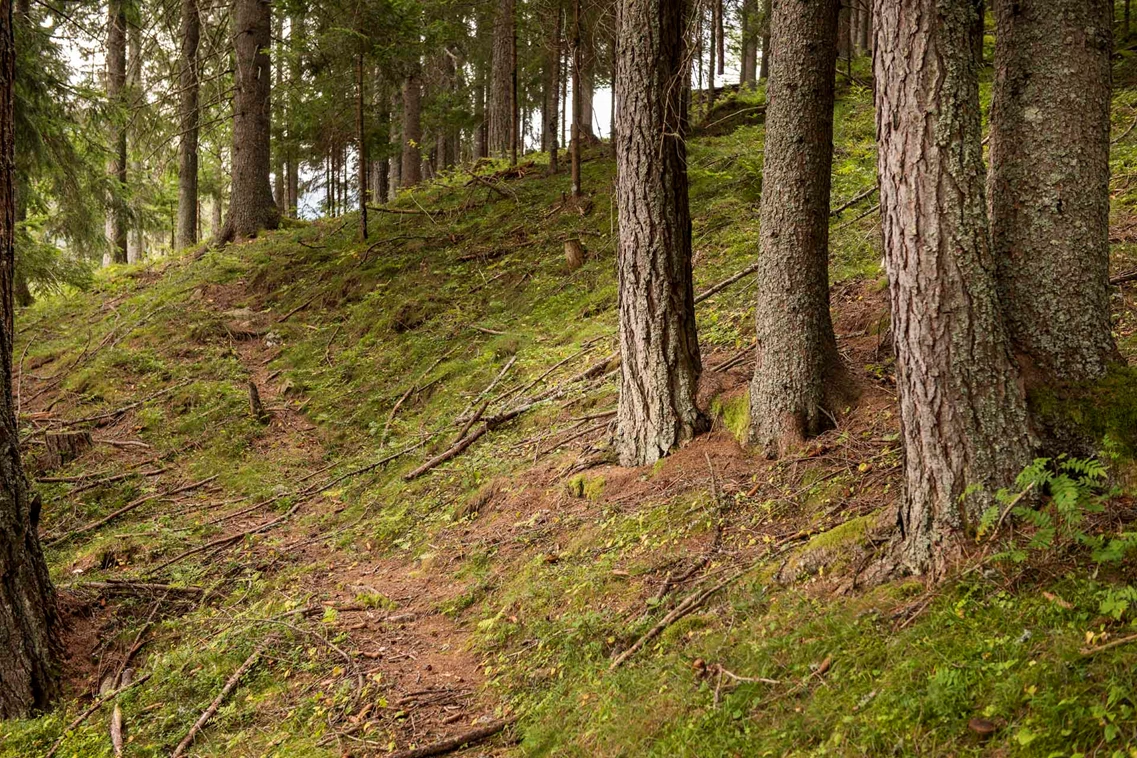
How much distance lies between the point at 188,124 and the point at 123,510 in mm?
13040

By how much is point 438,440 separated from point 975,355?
646cm

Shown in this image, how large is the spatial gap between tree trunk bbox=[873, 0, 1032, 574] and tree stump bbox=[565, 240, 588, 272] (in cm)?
883

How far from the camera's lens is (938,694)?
2.98m

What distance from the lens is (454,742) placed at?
14.0ft

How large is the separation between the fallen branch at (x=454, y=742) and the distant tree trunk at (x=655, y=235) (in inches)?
104

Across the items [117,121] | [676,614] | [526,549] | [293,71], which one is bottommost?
[526,549]

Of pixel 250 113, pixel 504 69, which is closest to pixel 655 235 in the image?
pixel 250 113

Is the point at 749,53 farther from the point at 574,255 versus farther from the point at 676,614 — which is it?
the point at 676,614

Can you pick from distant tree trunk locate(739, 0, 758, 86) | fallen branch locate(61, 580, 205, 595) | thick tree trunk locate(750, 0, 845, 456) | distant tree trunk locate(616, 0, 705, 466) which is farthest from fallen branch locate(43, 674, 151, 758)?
distant tree trunk locate(739, 0, 758, 86)

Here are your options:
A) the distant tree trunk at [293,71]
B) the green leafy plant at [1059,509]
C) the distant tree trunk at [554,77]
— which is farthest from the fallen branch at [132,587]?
the distant tree trunk at [293,71]

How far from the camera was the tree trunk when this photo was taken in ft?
11.6

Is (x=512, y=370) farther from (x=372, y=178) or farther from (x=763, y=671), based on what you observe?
(x=372, y=178)

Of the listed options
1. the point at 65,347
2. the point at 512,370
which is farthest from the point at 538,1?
the point at 65,347

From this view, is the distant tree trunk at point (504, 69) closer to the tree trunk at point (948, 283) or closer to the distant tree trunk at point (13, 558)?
the distant tree trunk at point (13, 558)
